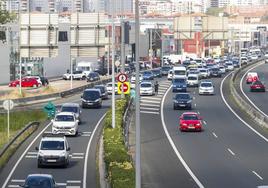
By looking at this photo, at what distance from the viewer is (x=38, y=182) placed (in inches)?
1009

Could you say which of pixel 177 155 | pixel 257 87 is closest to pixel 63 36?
pixel 177 155

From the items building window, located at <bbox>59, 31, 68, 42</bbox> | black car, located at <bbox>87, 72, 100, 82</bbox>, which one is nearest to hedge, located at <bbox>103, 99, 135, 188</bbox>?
building window, located at <bbox>59, 31, 68, 42</bbox>

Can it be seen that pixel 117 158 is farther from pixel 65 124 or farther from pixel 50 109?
pixel 50 109

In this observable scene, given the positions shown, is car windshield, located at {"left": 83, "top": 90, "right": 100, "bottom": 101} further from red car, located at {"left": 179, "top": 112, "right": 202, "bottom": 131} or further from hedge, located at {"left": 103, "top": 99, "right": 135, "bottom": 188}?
hedge, located at {"left": 103, "top": 99, "right": 135, "bottom": 188}

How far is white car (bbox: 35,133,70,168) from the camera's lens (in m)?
35.0

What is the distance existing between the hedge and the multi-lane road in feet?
3.79

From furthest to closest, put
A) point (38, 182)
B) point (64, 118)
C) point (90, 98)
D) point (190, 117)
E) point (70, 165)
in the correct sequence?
point (90, 98) < point (190, 117) < point (64, 118) < point (70, 165) < point (38, 182)

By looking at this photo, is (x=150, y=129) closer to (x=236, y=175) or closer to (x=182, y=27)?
(x=236, y=175)

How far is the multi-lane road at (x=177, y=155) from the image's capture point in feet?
104

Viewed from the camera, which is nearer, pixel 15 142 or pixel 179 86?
pixel 15 142

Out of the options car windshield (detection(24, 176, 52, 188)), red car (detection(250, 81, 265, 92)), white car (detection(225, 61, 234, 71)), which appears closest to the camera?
car windshield (detection(24, 176, 52, 188))

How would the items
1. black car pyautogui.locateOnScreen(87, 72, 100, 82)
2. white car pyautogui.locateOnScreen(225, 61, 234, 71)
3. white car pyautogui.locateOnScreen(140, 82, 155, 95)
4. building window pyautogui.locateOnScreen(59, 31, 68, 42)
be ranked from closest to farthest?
building window pyautogui.locateOnScreen(59, 31, 68, 42)
white car pyautogui.locateOnScreen(140, 82, 155, 95)
black car pyautogui.locateOnScreen(87, 72, 100, 82)
white car pyautogui.locateOnScreen(225, 61, 234, 71)

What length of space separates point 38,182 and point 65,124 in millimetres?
20376

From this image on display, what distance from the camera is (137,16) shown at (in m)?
19.5
